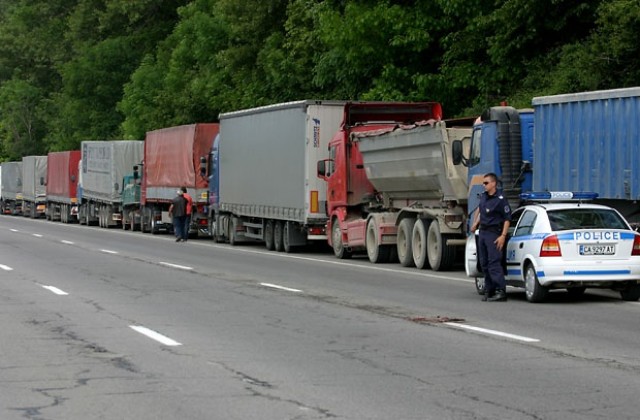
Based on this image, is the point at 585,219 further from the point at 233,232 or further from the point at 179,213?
the point at 179,213

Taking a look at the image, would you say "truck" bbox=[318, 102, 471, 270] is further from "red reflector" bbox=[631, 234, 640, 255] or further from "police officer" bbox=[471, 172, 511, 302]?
"red reflector" bbox=[631, 234, 640, 255]

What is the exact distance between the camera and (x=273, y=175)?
34875 mm

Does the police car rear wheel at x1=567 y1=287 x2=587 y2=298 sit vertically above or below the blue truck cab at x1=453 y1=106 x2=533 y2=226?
below

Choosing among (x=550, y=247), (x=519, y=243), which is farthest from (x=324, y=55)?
(x=550, y=247)

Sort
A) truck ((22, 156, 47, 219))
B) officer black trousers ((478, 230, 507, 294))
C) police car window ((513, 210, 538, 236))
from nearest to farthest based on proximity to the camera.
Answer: officer black trousers ((478, 230, 507, 294)), police car window ((513, 210, 538, 236)), truck ((22, 156, 47, 219))

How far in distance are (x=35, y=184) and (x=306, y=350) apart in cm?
6419

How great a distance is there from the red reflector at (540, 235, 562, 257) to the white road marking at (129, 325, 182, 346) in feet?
18.5

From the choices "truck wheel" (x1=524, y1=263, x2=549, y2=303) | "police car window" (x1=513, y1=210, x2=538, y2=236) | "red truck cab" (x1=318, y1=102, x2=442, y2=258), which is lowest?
"truck wheel" (x1=524, y1=263, x2=549, y2=303)

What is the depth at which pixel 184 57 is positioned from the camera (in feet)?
229

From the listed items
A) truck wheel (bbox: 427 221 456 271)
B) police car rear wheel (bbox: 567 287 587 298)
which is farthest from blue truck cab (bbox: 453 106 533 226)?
police car rear wheel (bbox: 567 287 587 298)

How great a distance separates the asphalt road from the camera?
9.57 m

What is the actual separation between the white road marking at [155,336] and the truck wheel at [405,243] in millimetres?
13006

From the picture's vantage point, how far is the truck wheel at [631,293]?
1810 centimetres

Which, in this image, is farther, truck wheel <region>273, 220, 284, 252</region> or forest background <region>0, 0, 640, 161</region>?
forest background <region>0, 0, 640, 161</region>
